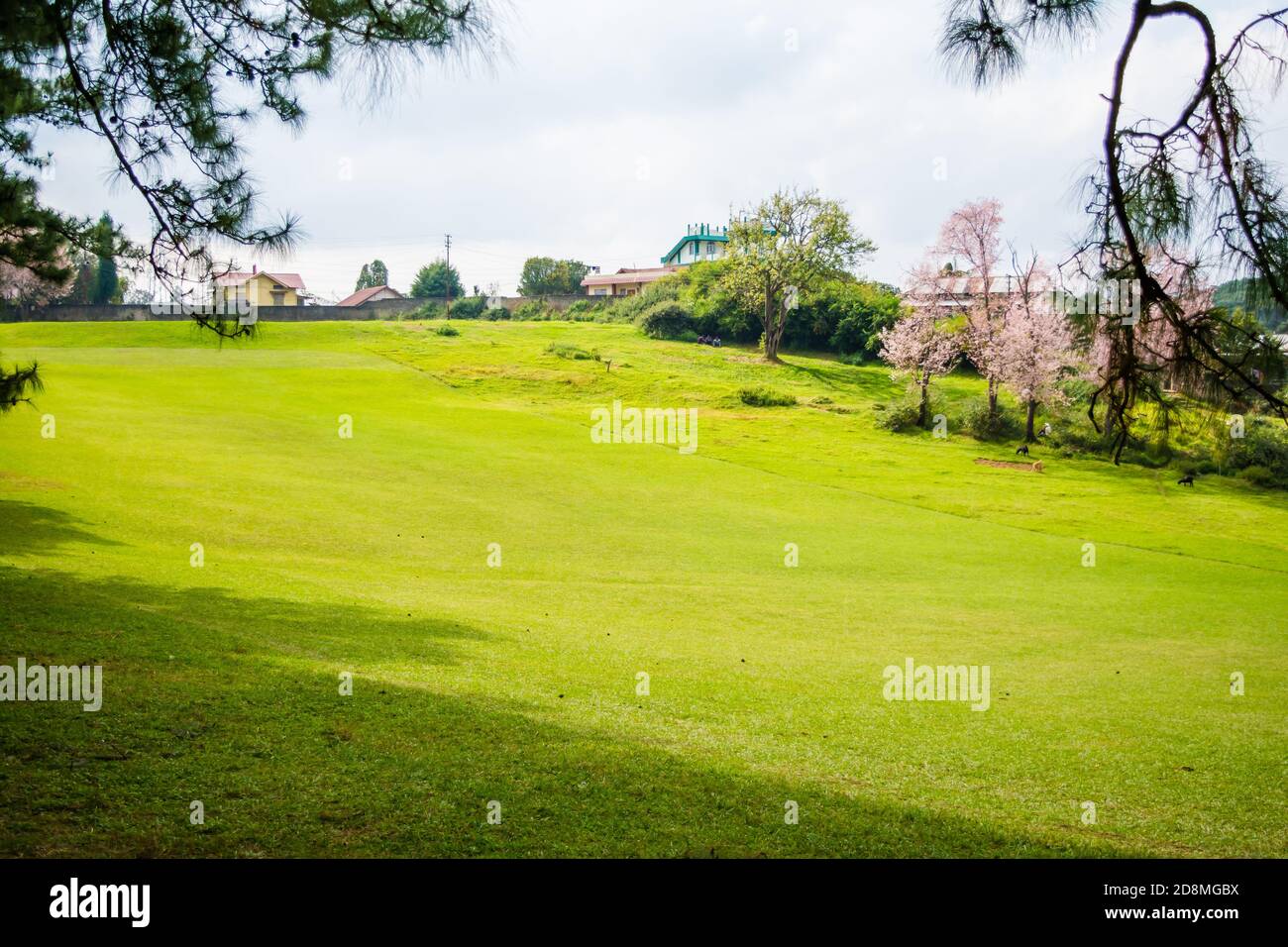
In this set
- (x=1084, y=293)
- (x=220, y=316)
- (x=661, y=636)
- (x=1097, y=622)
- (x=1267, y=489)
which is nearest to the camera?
(x=1084, y=293)

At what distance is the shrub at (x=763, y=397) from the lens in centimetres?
5472

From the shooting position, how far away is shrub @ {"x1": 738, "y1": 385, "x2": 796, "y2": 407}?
5472cm

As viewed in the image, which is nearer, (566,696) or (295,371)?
(566,696)

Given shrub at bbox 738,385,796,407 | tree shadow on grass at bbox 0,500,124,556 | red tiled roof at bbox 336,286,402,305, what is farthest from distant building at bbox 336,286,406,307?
tree shadow on grass at bbox 0,500,124,556

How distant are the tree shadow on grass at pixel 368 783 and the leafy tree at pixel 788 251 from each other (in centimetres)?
6599

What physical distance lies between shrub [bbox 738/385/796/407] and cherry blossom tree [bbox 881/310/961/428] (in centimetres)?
749

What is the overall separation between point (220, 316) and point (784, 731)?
6.91 metres

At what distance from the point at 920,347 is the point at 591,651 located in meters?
49.6

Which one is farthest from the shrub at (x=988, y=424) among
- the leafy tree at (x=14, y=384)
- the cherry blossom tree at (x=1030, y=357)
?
the leafy tree at (x=14, y=384)

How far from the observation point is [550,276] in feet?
484

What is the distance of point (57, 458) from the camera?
2300 centimetres

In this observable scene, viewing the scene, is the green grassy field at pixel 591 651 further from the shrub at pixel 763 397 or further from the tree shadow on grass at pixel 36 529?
the shrub at pixel 763 397
